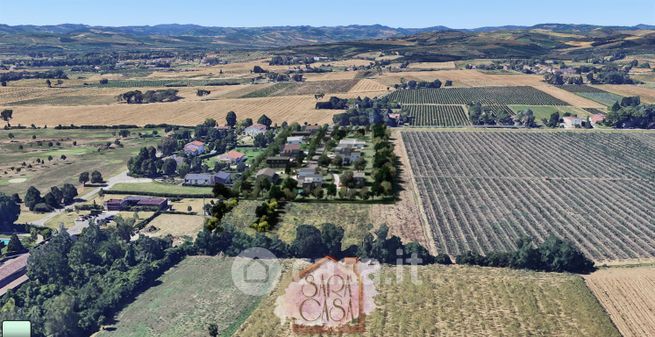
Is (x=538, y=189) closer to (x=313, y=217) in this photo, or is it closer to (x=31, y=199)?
(x=313, y=217)

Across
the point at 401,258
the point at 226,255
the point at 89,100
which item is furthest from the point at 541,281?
Result: the point at 89,100

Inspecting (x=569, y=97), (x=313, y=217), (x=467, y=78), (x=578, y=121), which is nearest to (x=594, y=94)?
(x=569, y=97)

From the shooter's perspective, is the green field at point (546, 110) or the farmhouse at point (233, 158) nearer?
the farmhouse at point (233, 158)

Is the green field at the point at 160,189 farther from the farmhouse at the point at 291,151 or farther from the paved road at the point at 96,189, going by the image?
the farmhouse at the point at 291,151

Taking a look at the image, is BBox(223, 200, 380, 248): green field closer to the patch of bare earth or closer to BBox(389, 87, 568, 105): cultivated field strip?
the patch of bare earth

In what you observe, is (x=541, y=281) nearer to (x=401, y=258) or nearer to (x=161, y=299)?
(x=401, y=258)

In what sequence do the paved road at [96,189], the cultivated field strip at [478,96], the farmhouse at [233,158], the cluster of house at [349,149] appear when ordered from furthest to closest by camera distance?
the cultivated field strip at [478,96] < the farmhouse at [233,158] < the cluster of house at [349,149] < the paved road at [96,189]

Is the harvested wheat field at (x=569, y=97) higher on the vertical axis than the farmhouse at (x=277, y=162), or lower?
higher
